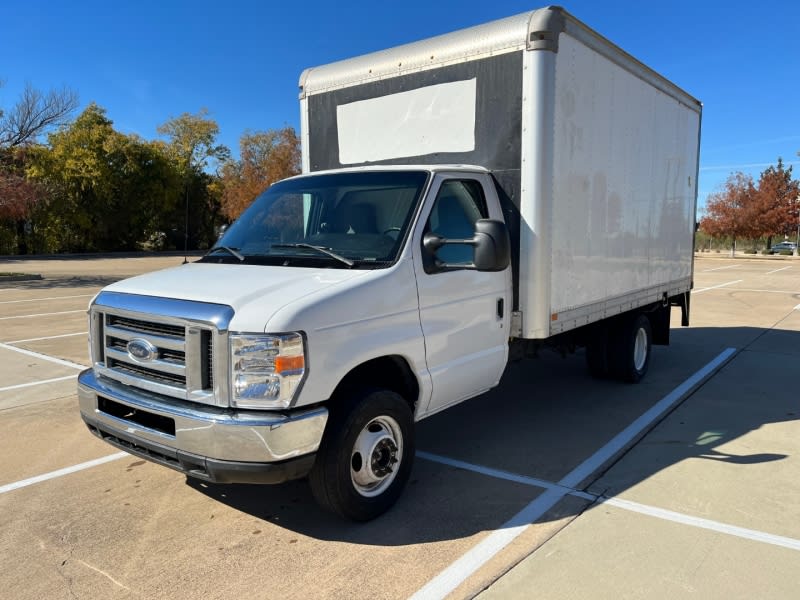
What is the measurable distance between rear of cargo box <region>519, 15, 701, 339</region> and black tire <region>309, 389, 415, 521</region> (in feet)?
4.97

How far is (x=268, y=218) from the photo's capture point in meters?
4.72

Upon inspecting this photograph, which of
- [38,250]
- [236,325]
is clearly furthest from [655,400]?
[38,250]

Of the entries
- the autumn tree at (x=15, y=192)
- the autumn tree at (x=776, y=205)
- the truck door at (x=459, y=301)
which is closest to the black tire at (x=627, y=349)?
the truck door at (x=459, y=301)

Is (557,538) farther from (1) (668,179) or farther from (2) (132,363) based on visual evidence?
(1) (668,179)

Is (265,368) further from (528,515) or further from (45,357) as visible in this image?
(45,357)

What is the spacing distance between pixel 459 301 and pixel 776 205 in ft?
182

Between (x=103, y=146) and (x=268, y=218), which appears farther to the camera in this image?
(x=103, y=146)

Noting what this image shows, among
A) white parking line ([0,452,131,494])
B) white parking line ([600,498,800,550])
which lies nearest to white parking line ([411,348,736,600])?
white parking line ([600,498,800,550])

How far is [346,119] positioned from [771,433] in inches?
190

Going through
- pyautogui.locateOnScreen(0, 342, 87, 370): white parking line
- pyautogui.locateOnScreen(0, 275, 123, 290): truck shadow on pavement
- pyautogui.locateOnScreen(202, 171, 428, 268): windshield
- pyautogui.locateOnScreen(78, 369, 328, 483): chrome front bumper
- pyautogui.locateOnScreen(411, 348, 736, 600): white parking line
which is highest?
pyautogui.locateOnScreen(202, 171, 428, 268): windshield

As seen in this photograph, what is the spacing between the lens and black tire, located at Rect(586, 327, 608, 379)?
279 inches

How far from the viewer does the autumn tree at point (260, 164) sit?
125 ft

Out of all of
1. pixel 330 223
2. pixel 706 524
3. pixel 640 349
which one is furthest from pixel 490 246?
pixel 640 349

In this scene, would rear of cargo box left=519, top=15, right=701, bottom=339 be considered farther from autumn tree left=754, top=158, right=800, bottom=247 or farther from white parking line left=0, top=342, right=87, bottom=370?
autumn tree left=754, top=158, right=800, bottom=247
